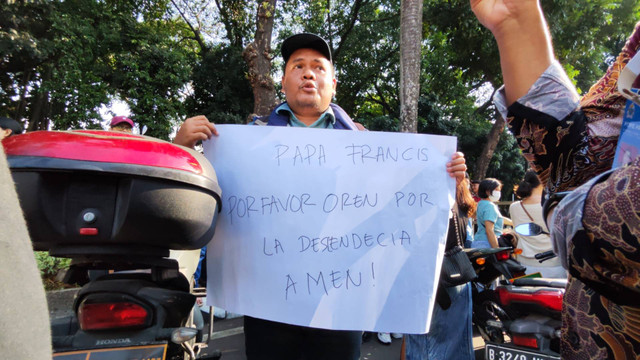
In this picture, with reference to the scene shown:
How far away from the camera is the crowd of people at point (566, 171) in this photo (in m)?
0.56

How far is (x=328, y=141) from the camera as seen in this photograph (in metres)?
1.63

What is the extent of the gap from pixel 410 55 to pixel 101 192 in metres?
5.44

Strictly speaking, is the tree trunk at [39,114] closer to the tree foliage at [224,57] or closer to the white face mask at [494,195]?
the tree foliage at [224,57]

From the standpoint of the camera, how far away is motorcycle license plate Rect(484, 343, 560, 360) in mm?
2167

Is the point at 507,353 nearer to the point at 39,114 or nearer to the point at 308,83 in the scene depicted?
the point at 308,83

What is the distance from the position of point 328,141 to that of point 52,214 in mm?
1017

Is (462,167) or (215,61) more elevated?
(215,61)

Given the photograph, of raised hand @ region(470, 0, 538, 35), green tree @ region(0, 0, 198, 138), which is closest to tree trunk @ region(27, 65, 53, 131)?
green tree @ region(0, 0, 198, 138)

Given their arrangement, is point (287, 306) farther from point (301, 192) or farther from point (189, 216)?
point (189, 216)

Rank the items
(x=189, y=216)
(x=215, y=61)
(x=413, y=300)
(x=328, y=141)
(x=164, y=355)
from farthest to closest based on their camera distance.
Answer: (x=215, y=61) → (x=328, y=141) → (x=413, y=300) → (x=164, y=355) → (x=189, y=216)

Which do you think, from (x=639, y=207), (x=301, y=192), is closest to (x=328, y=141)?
(x=301, y=192)

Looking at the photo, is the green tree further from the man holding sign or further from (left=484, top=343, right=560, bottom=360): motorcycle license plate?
(left=484, top=343, right=560, bottom=360): motorcycle license plate

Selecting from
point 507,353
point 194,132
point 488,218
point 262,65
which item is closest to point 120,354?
point 194,132

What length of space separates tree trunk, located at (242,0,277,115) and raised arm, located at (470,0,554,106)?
5.60m
